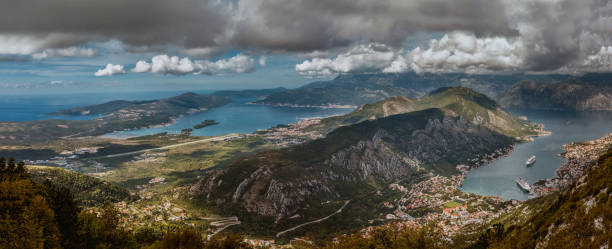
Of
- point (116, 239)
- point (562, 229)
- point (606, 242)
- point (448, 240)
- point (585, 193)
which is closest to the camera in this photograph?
point (606, 242)

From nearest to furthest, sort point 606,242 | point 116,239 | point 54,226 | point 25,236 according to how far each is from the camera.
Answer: point 606,242
point 25,236
point 54,226
point 116,239

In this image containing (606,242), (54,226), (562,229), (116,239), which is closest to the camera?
(606,242)

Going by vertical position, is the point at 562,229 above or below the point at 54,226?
below

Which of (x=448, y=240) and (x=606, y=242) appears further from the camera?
(x=448, y=240)

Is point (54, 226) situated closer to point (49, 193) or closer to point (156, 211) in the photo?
point (49, 193)

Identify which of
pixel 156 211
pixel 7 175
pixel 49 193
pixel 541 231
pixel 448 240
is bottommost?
pixel 448 240

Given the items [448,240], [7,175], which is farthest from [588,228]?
[448,240]

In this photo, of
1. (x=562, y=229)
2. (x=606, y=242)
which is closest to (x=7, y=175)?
(x=606, y=242)

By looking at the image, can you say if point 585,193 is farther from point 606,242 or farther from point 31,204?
point 31,204

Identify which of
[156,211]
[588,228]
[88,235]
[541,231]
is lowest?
[156,211]
